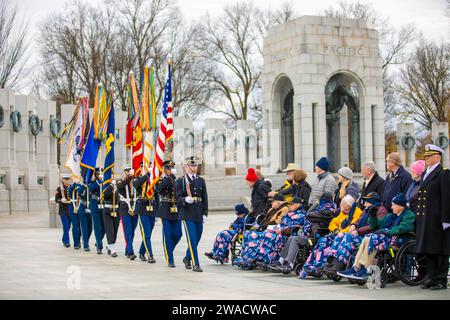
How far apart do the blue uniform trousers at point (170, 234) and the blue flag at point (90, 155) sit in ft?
12.6

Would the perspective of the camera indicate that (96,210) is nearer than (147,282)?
No

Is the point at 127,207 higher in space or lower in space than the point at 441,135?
lower

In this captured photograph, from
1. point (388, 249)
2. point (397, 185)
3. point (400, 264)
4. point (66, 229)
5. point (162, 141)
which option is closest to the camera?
point (388, 249)

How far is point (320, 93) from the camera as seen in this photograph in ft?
93.5

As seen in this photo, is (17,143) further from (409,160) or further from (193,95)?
(193,95)

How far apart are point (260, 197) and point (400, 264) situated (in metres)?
3.69

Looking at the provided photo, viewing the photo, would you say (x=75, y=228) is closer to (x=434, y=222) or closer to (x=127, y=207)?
(x=127, y=207)

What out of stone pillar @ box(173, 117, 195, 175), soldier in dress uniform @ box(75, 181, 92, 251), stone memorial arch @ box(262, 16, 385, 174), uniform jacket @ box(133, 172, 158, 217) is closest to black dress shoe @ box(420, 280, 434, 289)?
uniform jacket @ box(133, 172, 158, 217)

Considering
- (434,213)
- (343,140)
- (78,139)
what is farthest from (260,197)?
(343,140)

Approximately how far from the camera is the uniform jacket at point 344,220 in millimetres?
11289

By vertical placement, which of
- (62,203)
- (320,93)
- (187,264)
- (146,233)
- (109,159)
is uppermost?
(320,93)

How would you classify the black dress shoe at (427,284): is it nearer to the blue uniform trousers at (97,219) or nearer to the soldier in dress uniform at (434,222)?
the soldier in dress uniform at (434,222)
